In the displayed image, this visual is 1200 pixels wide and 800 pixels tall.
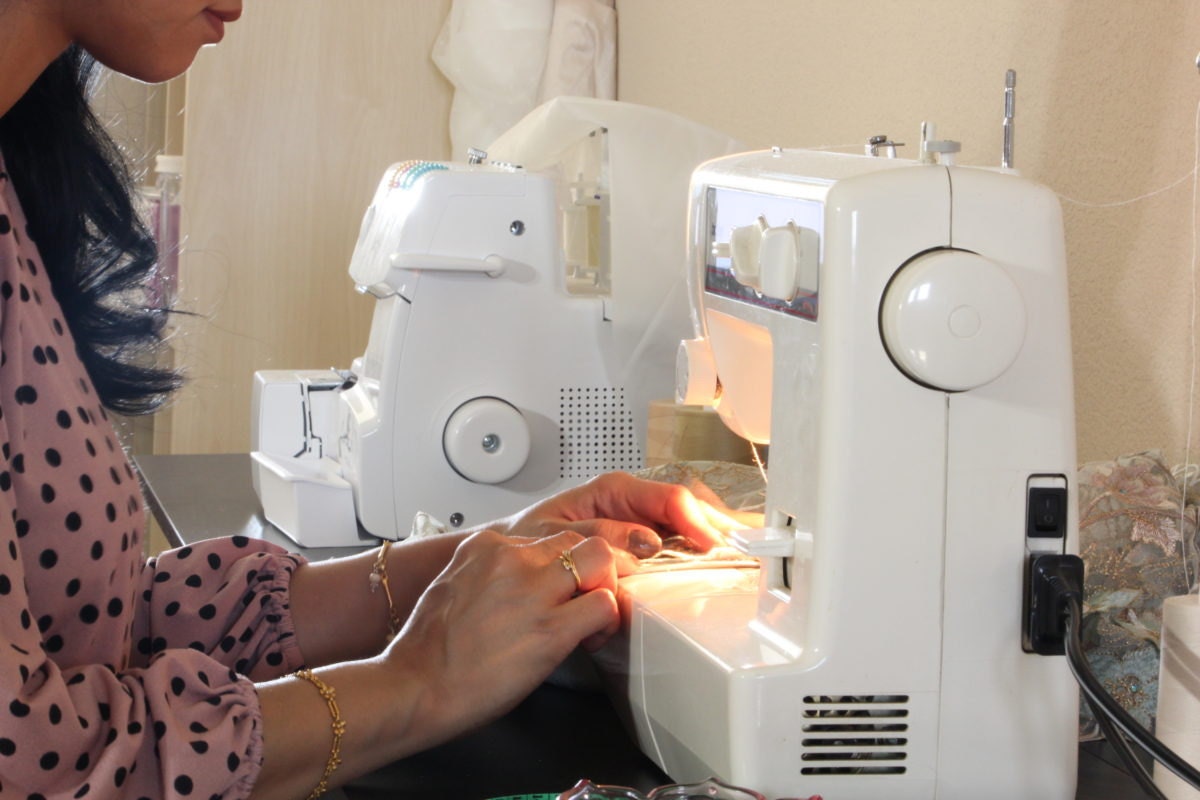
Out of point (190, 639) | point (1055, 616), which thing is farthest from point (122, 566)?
point (1055, 616)

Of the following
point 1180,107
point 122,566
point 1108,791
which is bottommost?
point 1108,791

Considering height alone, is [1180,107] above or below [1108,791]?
above

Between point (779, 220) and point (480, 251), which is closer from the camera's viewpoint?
point (779, 220)

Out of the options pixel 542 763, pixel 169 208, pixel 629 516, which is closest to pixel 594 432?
pixel 629 516

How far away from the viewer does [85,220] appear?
1.07m

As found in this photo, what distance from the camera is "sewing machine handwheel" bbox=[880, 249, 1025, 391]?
693mm

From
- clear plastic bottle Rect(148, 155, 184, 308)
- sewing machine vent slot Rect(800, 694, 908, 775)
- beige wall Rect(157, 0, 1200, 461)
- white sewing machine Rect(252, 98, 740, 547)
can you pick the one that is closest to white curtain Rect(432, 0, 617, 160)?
beige wall Rect(157, 0, 1200, 461)

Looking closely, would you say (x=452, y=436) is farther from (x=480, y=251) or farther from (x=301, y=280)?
(x=301, y=280)

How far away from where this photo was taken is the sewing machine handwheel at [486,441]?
1541 millimetres

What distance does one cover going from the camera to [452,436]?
1.54 m

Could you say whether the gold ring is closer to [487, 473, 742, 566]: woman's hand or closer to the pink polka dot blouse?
[487, 473, 742, 566]: woman's hand

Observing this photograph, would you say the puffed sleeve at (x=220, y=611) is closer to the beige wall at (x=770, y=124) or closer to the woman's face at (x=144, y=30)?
the woman's face at (x=144, y=30)

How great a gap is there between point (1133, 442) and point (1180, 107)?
293 mm

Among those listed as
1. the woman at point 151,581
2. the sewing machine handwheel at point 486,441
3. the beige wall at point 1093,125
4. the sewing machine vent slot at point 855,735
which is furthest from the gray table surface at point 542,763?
the sewing machine handwheel at point 486,441
